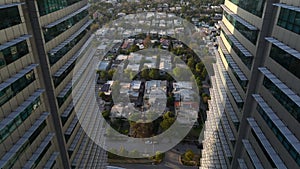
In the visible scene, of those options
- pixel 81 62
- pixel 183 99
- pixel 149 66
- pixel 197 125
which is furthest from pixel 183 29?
pixel 81 62

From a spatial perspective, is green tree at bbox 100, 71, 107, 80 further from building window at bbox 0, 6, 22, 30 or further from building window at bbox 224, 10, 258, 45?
building window at bbox 0, 6, 22, 30

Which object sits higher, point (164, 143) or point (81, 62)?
point (81, 62)

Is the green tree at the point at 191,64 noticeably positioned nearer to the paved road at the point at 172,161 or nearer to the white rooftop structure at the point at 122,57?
the white rooftop structure at the point at 122,57

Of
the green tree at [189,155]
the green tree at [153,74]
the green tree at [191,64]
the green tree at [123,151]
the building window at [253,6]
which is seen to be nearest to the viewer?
the building window at [253,6]

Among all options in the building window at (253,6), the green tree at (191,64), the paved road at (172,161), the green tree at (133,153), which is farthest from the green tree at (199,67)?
the building window at (253,6)

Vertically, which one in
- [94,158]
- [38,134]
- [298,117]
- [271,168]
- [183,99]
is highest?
[298,117]

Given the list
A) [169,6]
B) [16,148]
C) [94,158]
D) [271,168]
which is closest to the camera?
[16,148]

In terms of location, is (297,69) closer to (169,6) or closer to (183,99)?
(183,99)
